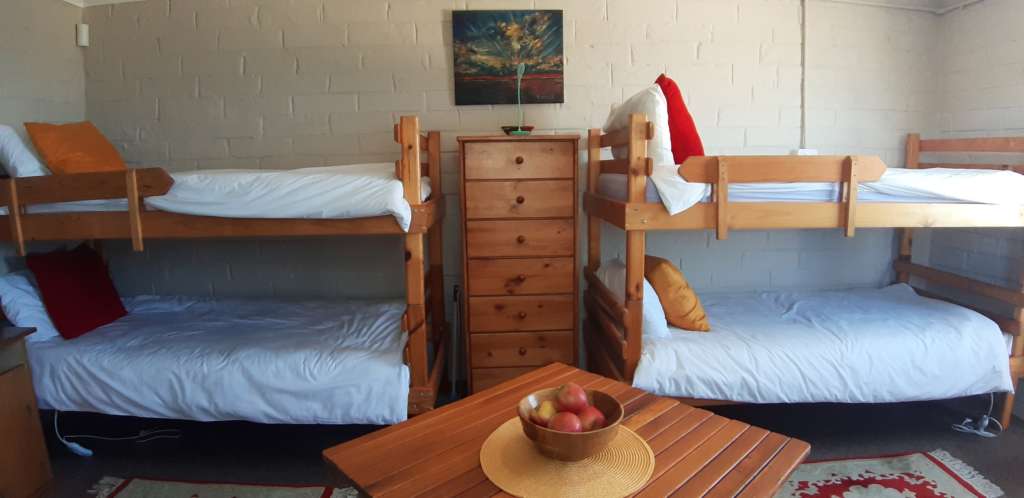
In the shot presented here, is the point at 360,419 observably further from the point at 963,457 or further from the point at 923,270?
the point at 923,270

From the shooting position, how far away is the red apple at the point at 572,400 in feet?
4.40

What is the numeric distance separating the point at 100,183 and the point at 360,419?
4.41 ft

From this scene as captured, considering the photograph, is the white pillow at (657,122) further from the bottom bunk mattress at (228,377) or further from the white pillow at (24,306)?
the white pillow at (24,306)

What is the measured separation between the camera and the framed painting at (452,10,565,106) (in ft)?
10.2

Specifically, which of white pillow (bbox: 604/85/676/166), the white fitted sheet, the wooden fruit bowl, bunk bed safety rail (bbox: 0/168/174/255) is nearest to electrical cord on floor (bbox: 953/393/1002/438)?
white pillow (bbox: 604/85/676/166)

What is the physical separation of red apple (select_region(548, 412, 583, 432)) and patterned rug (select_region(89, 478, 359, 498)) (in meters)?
1.28

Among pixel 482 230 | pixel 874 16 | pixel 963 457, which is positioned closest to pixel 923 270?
pixel 963 457

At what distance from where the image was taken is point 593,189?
10.1 feet

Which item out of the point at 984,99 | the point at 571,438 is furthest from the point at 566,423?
the point at 984,99

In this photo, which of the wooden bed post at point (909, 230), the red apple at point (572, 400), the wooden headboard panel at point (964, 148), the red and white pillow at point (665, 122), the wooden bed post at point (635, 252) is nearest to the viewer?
the red apple at point (572, 400)

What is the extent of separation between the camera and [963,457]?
2.41m

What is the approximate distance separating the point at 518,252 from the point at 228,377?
52.2 inches

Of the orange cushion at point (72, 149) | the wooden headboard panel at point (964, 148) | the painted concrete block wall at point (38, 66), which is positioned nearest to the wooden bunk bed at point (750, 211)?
the wooden headboard panel at point (964, 148)

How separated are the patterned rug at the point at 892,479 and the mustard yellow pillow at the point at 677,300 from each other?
68 centimetres
